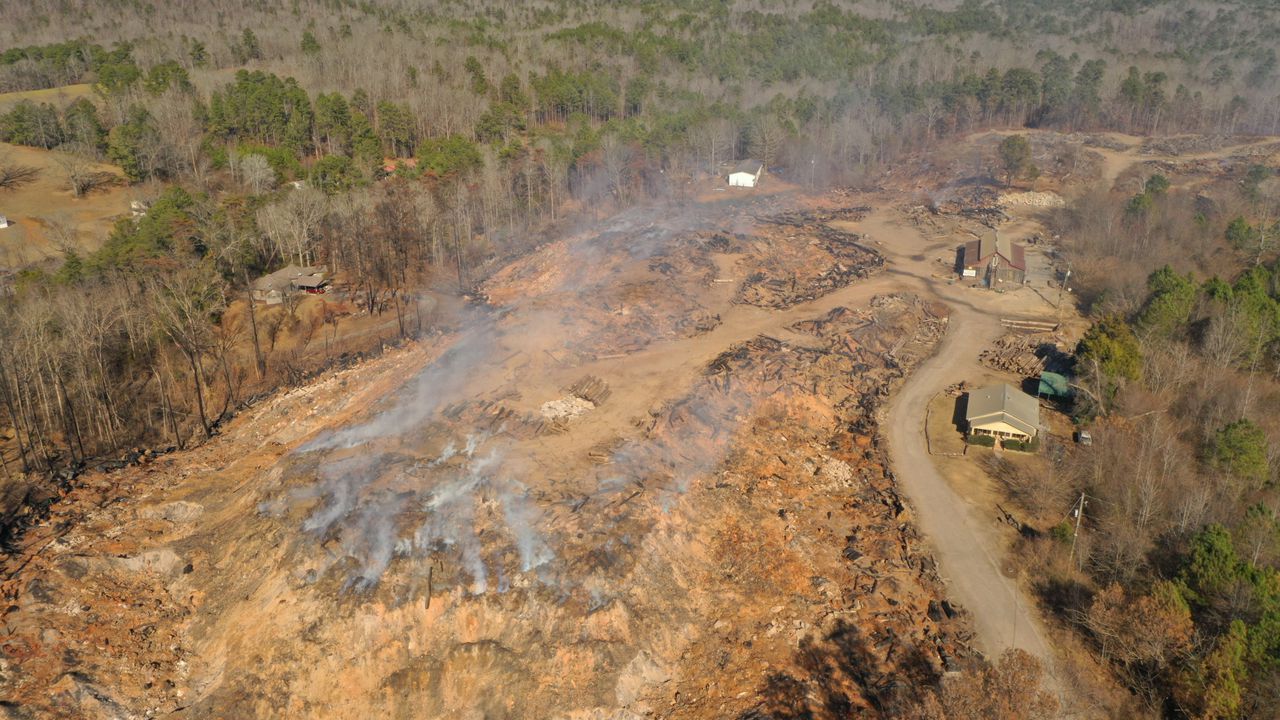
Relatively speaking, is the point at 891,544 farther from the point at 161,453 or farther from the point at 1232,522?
the point at 161,453

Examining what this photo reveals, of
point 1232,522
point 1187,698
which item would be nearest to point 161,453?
point 1187,698

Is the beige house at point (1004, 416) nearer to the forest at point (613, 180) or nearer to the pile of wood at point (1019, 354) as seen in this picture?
the forest at point (613, 180)

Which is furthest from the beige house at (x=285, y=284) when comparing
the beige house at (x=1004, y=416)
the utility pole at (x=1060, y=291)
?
the utility pole at (x=1060, y=291)

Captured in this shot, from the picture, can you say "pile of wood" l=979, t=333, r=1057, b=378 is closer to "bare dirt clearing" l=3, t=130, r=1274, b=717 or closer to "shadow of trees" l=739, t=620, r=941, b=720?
"bare dirt clearing" l=3, t=130, r=1274, b=717

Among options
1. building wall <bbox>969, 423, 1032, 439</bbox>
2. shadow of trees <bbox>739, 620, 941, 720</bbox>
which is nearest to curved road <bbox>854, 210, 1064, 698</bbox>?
building wall <bbox>969, 423, 1032, 439</bbox>

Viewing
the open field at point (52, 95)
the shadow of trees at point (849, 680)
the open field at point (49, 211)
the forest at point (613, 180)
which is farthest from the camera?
the open field at point (52, 95)
